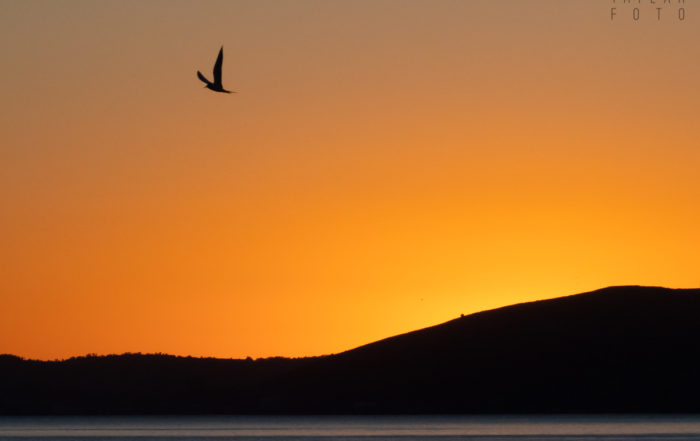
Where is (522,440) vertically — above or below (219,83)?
below

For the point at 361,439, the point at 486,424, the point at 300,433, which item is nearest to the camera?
the point at 361,439

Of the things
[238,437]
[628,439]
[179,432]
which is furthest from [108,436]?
[628,439]

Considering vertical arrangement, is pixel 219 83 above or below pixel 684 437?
above

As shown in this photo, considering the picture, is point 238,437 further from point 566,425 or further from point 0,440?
point 566,425

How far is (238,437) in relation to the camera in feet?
454

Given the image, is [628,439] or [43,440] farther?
[43,440]

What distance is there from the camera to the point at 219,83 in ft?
150

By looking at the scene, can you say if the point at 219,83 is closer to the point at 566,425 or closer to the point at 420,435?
the point at 420,435

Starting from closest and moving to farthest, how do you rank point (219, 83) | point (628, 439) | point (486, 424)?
1. point (219, 83)
2. point (628, 439)
3. point (486, 424)

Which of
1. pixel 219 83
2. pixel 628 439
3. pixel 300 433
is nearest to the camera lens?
pixel 219 83

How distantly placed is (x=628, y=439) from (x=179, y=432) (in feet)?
200

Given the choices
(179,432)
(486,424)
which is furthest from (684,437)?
(179,432)

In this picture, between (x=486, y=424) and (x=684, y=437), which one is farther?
(x=486, y=424)

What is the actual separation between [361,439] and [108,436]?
123 feet
